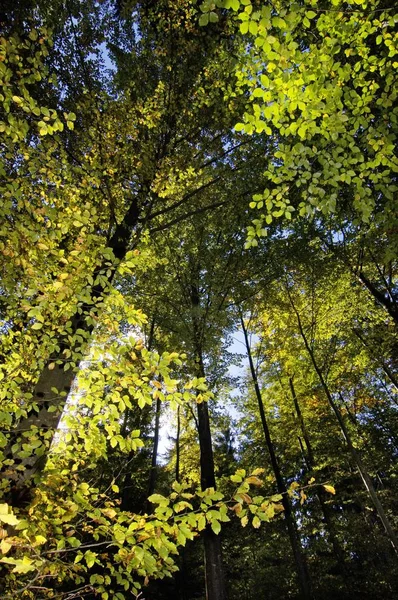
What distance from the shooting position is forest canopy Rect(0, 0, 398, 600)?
2404 millimetres

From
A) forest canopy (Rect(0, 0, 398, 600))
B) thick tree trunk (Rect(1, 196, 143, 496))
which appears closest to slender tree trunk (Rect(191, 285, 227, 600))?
forest canopy (Rect(0, 0, 398, 600))

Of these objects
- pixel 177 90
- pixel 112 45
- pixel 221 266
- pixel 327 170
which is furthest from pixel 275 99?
pixel 221 266

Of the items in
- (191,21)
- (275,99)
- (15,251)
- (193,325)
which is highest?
(191,21)

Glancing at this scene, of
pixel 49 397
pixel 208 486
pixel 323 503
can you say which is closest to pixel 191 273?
pixel 208 486

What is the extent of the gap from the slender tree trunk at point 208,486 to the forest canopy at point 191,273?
0.19 ft

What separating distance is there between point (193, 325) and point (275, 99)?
312 inches

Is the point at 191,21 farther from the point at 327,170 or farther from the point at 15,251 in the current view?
the point at 15,251

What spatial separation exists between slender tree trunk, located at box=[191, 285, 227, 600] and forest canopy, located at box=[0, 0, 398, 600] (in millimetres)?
59

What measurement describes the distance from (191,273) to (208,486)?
671cm

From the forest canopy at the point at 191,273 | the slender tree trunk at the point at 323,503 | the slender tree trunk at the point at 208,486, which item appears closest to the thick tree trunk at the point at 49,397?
the forest canopy at the point at 191,273

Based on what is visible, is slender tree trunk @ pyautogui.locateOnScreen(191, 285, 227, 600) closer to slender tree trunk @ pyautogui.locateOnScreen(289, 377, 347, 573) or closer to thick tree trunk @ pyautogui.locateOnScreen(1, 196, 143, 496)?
thick tree trunk @ pyautogui.locateOnScreen(1, 196, 143, 496)

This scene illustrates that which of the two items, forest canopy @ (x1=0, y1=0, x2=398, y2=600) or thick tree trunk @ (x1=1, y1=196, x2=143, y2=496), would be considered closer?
forest canopy @ (x1=0, y1=0, x2=398, y2=600)

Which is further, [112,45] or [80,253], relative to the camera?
[112,45]

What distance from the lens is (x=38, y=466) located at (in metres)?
3.01
